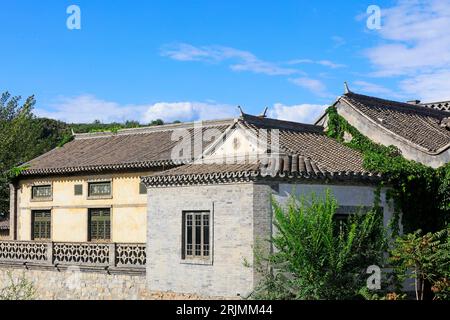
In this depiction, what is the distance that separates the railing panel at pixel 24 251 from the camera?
25297 mm

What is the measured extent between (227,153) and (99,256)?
5139 millimetres

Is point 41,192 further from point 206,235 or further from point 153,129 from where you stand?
point 206,235

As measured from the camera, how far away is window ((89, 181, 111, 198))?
26495 mm

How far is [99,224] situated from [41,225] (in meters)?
3.38

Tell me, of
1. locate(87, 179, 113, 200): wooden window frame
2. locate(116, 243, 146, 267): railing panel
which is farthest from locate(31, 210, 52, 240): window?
locate(116, 243, 146, 267): railing panel

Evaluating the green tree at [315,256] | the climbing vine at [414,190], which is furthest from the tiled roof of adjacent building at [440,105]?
the green tree at [315,256]

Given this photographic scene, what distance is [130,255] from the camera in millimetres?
22312

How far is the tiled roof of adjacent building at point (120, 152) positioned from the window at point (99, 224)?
1504mm

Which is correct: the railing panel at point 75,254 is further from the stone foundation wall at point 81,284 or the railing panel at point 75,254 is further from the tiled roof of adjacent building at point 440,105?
the tiled roof of adjacent building at point 440,105

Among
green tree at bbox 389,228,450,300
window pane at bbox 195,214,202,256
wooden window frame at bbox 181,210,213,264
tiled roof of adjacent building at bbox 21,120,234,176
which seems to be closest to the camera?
Answer: green tree at bbox 389,228,450,300

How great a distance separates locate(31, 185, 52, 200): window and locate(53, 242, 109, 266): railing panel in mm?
4333

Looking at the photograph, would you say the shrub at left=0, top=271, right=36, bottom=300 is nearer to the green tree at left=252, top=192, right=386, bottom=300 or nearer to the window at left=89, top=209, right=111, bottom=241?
the window at left=89, top=209, right=111, bottom=241

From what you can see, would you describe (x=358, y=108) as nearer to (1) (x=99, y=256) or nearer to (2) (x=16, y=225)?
(1) (x=99, y=256)

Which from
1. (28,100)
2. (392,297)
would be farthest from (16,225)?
(392,297)
